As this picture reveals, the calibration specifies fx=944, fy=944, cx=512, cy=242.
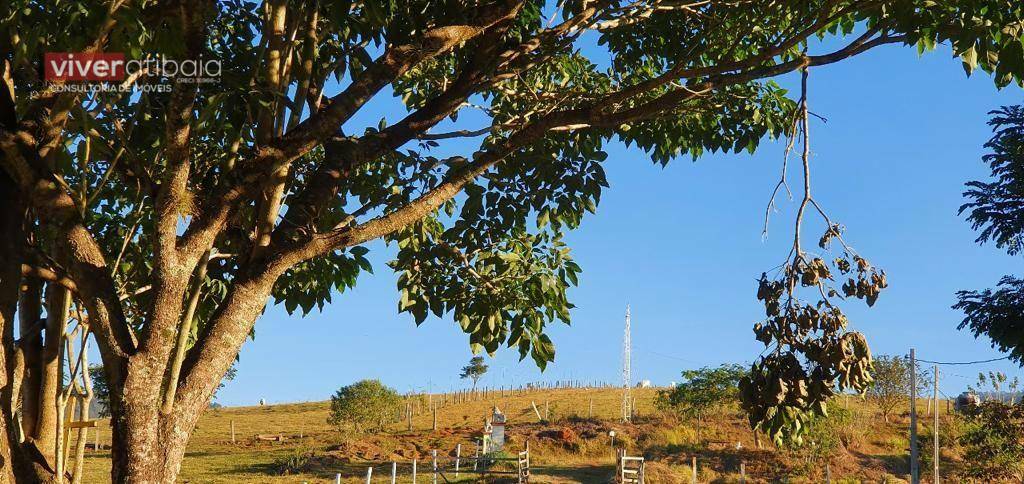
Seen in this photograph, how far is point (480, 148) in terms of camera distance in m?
9.62

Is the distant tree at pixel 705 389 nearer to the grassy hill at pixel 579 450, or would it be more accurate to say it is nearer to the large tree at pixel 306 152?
the grassy hill at pixel 579 450

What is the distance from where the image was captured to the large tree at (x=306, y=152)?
6.01m

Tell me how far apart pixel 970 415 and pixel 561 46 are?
24652mm

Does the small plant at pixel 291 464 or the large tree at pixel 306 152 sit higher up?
the large tree at pixel 306 152

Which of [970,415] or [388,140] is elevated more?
[388,140]

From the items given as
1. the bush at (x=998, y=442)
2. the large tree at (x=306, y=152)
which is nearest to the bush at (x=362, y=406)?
the bush at (x=998, y=442)

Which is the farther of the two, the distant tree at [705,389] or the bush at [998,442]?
the distant tree at [705,389]

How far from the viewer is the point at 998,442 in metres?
27.4

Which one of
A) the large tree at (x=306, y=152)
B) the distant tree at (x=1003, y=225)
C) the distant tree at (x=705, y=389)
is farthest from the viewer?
the distant tree at (x=705, y=389)

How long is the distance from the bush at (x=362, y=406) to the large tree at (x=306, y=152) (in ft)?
115

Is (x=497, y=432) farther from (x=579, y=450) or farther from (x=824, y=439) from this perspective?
(x=824, y=439)

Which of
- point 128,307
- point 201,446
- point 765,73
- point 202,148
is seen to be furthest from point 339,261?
point 201,446

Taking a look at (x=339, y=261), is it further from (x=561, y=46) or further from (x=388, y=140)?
(x=561, y=46)

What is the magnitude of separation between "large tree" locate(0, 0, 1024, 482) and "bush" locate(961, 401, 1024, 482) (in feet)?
72.3
